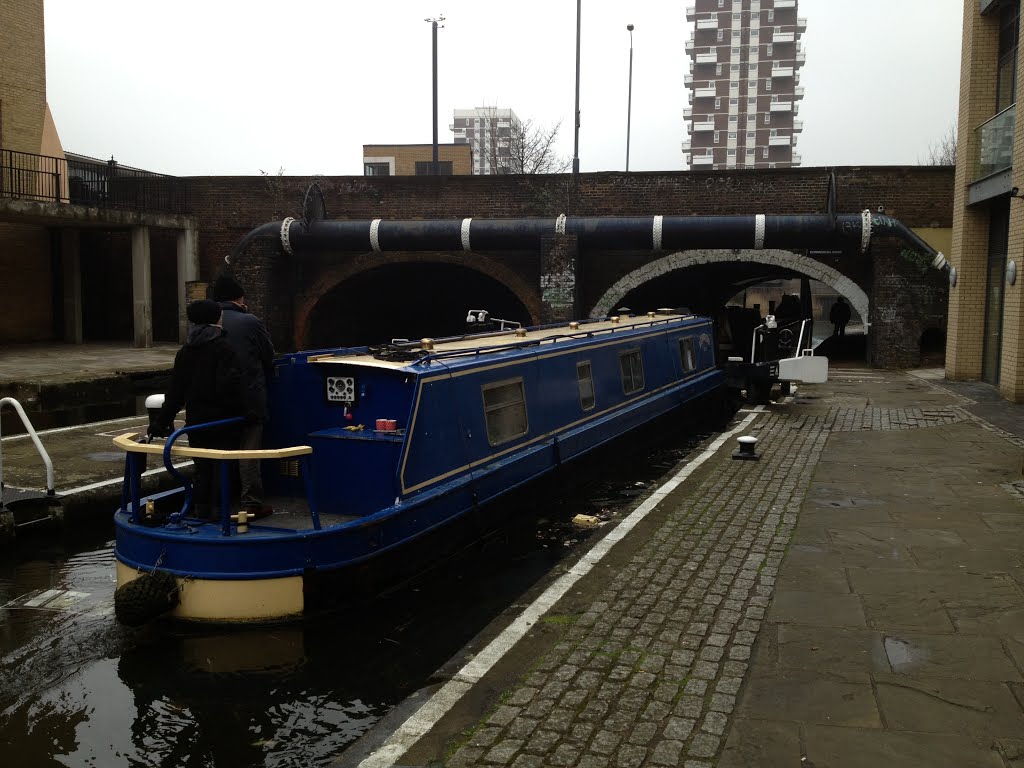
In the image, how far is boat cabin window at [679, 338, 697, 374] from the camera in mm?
12945

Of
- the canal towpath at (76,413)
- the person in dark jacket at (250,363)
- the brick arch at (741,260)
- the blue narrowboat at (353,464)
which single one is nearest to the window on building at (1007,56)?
the brick arch at (741,260)

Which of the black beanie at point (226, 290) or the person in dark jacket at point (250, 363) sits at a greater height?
the black beanie at point (226, 290)

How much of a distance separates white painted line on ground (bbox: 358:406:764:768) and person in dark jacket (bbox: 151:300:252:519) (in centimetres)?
234

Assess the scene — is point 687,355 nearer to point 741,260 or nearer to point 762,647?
point 741,260

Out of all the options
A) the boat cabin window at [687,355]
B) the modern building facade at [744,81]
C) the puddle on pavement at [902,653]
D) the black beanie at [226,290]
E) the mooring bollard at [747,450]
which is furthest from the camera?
the modern building facade at [744,81]

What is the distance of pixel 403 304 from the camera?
26.5 metres

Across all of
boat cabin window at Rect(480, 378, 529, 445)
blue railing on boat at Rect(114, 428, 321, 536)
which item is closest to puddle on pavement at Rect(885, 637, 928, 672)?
blue railing on boat at Rect(114, 428, 321, 536)

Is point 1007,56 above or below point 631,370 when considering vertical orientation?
above

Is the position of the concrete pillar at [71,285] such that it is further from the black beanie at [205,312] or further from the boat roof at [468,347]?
the black beanie at [205,312]

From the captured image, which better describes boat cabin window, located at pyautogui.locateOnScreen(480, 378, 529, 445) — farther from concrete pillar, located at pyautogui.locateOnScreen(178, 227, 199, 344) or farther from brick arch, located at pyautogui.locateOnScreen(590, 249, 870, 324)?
concrete pillar, located at pyautogui.locateOnScreen(178, 227, 199, 344)

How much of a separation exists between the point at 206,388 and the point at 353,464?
1.08 meters

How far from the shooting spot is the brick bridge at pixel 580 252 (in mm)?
18438

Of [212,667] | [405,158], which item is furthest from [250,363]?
[405,158]

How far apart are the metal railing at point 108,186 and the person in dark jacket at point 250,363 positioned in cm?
1576
